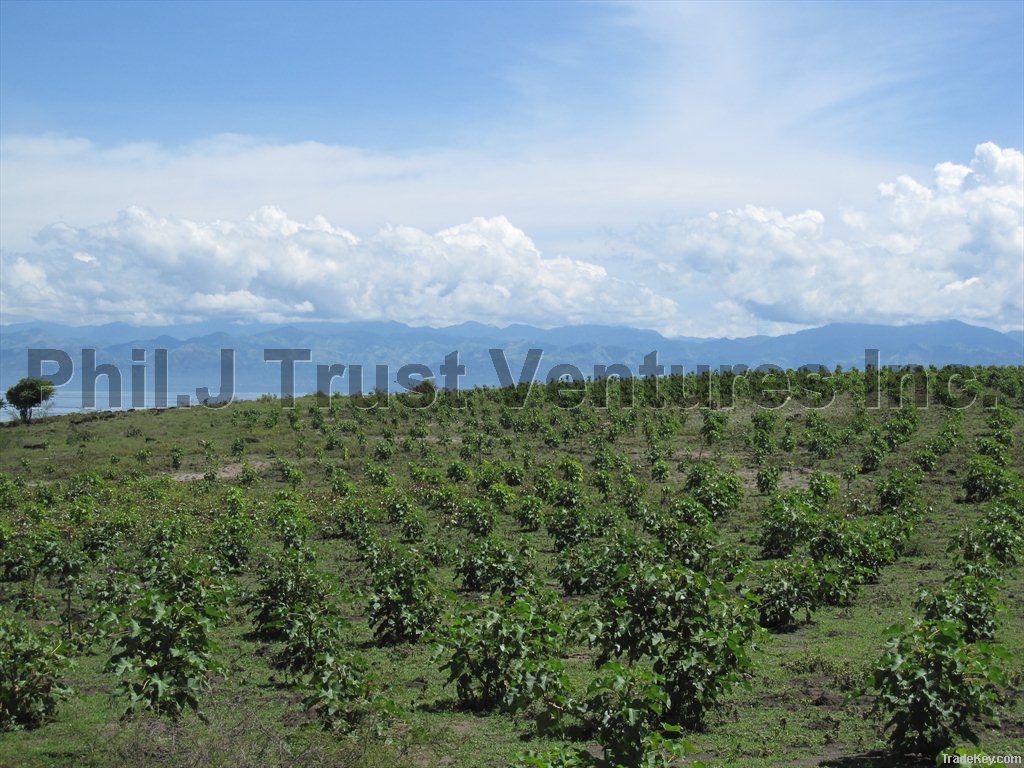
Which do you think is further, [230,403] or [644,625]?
[230,403]

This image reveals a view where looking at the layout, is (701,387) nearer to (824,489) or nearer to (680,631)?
(824,489)

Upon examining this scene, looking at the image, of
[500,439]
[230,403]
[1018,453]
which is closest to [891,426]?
[1018,453]

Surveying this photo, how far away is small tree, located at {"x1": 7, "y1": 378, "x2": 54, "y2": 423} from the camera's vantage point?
71062 millimetres

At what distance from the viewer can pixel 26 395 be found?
7088 cm

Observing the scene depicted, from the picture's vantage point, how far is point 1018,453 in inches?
1487

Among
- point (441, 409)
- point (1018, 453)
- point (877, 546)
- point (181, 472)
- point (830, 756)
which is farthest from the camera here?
point (441, 409)

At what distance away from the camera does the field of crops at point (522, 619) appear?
8562mm

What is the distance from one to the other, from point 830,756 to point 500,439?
40580mm

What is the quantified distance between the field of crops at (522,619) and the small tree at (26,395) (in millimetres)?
36306

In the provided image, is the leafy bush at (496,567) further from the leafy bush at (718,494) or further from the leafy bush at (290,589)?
the leafy bush at (718,494)

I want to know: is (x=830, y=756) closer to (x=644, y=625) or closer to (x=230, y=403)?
(x=644, y=625)

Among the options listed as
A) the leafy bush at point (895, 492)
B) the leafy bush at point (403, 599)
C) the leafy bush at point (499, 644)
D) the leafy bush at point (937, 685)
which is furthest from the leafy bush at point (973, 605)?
the leafy bush at point (895, 492)

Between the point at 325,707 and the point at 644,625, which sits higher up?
the point at 644,625

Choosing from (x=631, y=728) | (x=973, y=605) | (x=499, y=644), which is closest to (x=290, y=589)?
(x=499, y=644)
